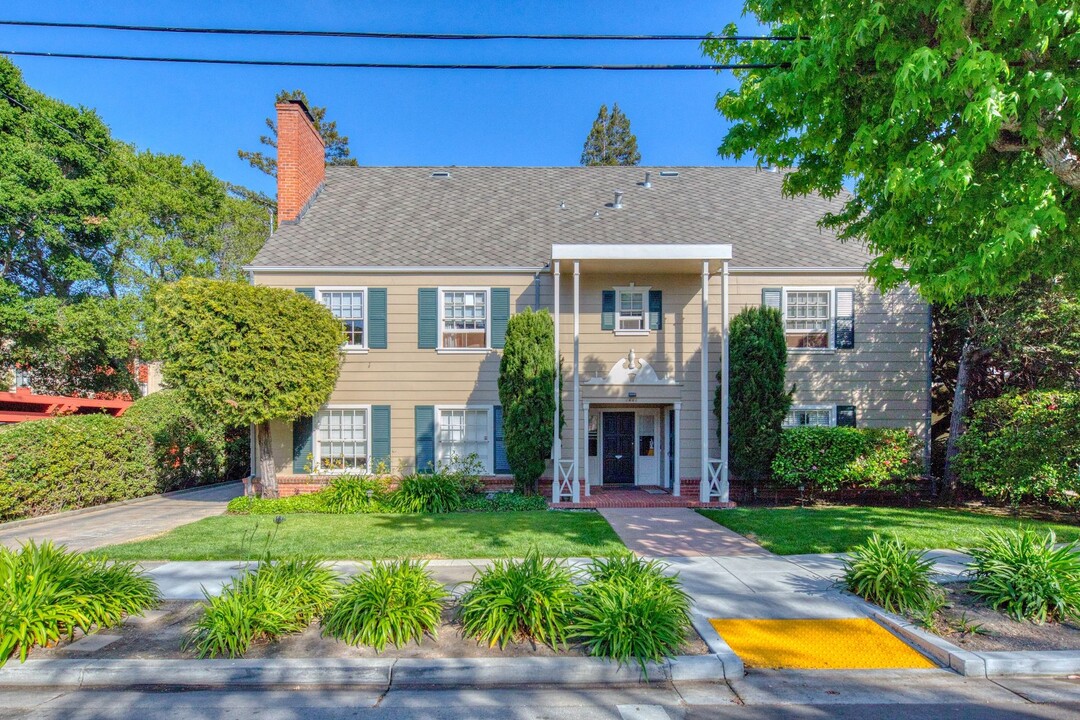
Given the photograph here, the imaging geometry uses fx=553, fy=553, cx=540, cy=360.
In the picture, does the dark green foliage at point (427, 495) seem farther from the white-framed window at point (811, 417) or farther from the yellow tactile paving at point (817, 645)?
the white-framed window at point (811, 417)

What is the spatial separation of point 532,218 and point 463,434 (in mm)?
6151

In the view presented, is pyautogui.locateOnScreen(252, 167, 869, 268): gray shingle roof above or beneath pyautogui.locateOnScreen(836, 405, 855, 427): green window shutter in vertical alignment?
above

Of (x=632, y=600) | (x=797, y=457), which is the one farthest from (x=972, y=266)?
(x=797, y=457)

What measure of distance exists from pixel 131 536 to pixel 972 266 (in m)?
12.3

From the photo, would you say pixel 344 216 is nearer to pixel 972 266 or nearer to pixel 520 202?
pixel 520 202

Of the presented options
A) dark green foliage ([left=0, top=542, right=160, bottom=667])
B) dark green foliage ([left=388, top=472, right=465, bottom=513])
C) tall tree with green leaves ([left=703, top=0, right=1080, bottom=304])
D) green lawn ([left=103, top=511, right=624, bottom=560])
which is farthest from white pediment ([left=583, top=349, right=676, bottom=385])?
dark green foliage ([left=0, top=542, right=160, bottom=667])

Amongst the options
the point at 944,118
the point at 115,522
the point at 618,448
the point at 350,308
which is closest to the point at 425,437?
the point at 350,308

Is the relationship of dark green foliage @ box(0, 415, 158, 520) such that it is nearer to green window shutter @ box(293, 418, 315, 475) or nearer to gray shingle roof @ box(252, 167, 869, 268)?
green window shutter @ box(293, 418, 315, 475)

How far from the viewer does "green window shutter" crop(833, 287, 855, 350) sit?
13.1m

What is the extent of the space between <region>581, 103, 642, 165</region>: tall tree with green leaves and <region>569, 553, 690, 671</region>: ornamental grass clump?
34647 mm

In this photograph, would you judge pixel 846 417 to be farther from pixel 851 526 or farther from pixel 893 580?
pixel 893 580

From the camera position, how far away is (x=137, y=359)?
73.6 feet

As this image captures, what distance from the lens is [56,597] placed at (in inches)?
188

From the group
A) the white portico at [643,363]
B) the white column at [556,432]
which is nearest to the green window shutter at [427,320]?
the white portico at [643,363]
